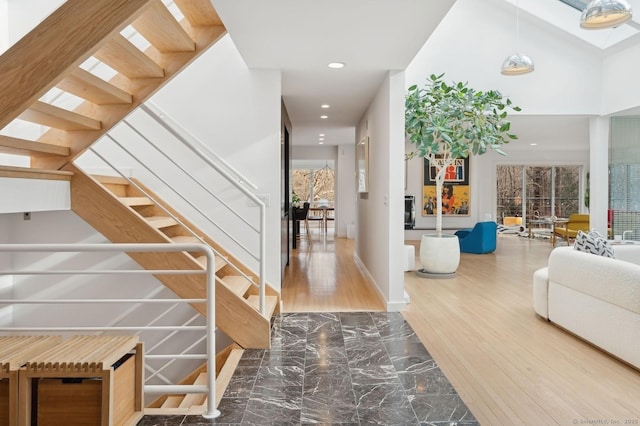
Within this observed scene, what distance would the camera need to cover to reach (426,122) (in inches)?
222

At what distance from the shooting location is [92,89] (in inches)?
107

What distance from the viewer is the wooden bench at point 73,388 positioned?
1.91 meters

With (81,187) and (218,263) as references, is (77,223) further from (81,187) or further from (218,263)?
(218,263)

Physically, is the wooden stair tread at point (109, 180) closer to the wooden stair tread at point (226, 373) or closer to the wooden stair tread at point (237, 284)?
the wooden stair tread at point (237, 284)

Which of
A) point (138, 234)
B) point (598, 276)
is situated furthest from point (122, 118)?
point (598, 276)

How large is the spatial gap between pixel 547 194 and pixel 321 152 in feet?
21.7

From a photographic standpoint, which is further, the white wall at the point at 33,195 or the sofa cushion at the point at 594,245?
the sofa cushion at the point at 594,245

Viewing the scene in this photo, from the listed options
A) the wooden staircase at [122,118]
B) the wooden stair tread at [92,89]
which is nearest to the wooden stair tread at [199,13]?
the wooden staircase at [122,118]

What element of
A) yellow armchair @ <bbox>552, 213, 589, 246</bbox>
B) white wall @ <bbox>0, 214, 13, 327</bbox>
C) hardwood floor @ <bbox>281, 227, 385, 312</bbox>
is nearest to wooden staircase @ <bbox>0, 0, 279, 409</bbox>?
hardwood floor @ <bbox>281, 227, 385, 312</bbox>

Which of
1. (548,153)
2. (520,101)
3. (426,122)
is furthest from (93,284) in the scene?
(548,153)

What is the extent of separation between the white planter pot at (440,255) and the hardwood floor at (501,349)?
0.24 m

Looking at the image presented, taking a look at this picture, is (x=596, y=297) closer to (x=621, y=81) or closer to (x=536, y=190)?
(x=621, y=81)

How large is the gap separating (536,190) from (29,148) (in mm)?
12773

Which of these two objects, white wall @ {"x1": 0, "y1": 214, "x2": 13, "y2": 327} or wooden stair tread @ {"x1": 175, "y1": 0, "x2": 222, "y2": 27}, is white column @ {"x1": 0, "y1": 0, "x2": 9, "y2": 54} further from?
wooden stair tread @ {"x1": 175, "y1": 0, "x2": 222, "y2": 27}
